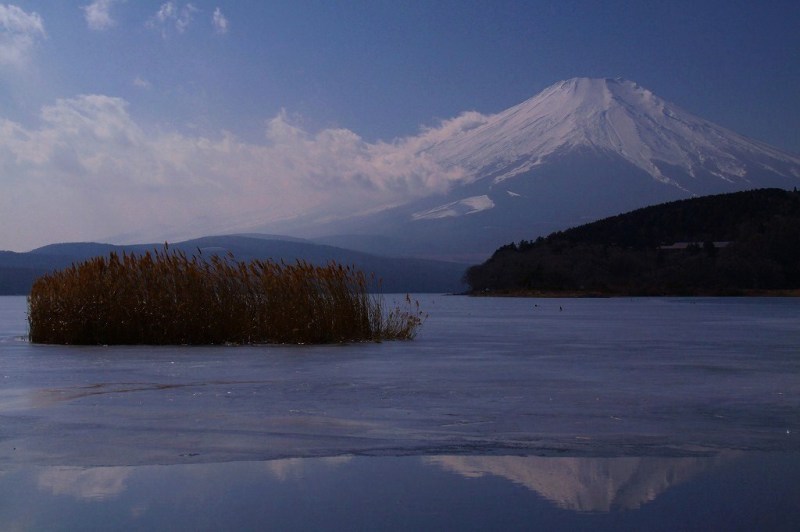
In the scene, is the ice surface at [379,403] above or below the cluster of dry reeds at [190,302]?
below

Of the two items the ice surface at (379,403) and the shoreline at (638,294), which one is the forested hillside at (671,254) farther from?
the ice surface at (379,403)

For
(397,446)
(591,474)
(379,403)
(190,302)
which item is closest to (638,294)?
(190,302)

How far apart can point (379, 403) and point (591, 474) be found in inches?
122

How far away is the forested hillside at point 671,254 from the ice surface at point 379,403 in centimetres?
7753

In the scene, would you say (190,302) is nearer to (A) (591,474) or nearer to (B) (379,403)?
(B) (379,403)

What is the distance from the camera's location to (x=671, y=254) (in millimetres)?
97125

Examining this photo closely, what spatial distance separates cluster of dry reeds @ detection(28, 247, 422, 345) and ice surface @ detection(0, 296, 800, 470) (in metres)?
0.82

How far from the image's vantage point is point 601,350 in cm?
1455

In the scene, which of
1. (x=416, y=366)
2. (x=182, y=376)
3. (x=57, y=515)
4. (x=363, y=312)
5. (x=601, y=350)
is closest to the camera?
(x=57, y=515)

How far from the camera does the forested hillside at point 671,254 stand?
8812 cm

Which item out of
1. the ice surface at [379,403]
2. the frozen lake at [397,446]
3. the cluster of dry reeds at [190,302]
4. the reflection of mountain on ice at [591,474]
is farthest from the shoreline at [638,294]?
the reflection of mountain on ice at [591,474]

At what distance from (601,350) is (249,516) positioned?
36.3 feet

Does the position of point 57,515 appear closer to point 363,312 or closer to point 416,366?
point 416,366

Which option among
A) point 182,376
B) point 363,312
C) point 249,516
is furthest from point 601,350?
point 249,516
